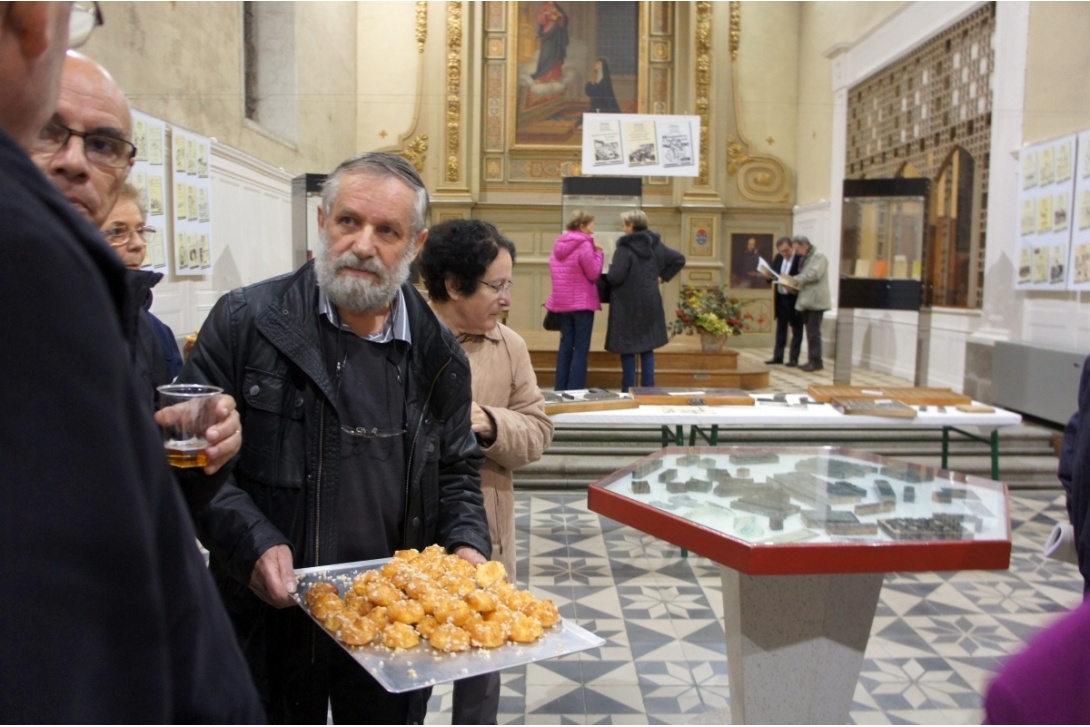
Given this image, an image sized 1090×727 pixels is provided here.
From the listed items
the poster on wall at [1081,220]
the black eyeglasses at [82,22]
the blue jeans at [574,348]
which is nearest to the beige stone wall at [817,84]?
the poster on wall at [1081,220]

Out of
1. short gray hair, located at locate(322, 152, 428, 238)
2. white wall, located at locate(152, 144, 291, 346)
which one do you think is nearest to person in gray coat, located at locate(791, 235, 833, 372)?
white wall, located at locate(152, 144, 291, 346)

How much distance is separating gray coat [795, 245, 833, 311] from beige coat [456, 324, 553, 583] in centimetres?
978

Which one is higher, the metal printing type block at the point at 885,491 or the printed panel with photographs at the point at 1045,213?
the printed panel with photographs at the point at 1045,213

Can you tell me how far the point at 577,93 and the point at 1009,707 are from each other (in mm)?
16567

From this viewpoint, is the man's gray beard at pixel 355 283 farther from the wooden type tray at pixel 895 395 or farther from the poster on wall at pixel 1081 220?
the poster on wall at pixel 1081 220

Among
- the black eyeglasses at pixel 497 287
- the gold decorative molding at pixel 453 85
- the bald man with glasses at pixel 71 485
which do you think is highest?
the gold decorative molding at pixel 453 85

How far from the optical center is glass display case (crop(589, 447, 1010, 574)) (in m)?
2.70

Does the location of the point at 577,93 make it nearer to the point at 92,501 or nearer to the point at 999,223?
the point at 999,223

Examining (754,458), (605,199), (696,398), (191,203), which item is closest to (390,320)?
(754,458)

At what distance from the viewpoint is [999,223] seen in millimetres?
9219

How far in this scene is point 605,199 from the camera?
41.1ft

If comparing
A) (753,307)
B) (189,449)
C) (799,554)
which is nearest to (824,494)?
(799,554)

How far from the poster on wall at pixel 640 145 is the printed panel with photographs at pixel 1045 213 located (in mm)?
4230

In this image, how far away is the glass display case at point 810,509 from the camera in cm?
270
